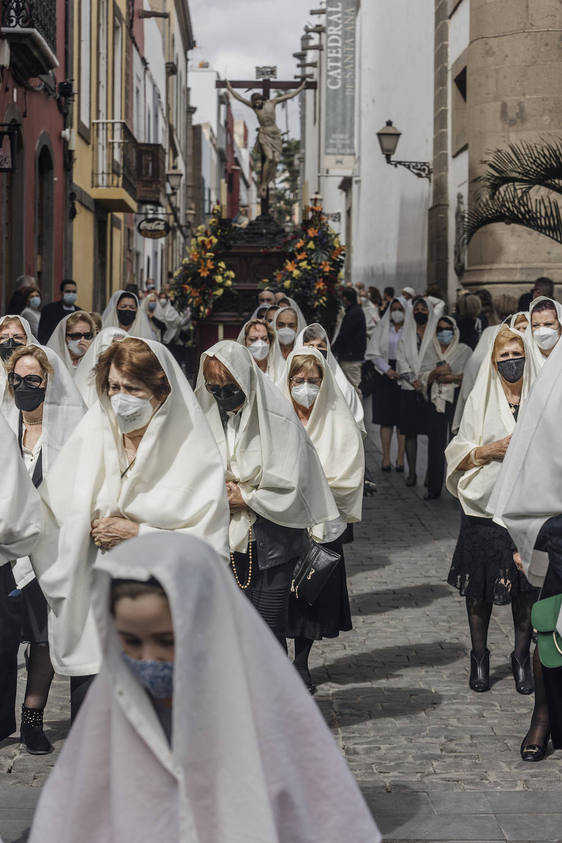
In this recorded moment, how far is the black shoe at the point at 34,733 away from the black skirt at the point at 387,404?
9557 millimetres

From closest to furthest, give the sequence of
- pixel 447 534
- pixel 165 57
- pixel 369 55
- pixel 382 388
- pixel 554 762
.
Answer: pixel 554 762
pixel 447 534
pixel 382 388
pixel 369 55
pixel 165 57

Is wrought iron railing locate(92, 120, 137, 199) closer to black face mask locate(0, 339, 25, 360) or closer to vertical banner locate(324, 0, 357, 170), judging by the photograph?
vertical banner locate(324, 0, 357, 170)

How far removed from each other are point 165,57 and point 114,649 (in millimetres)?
49351

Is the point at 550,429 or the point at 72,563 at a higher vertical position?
the point at 550,429

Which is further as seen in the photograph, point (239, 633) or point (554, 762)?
point (554, 762)

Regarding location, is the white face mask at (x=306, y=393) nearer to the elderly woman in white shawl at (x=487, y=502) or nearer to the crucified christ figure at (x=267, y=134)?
the elderly woman in white shawl at (x=487, y=502)

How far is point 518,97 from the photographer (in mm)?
18609

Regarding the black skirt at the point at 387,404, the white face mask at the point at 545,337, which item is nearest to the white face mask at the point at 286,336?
the white face mask at the point at 545,337

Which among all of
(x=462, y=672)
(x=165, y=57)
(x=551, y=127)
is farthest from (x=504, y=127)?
(x=165, y=57)

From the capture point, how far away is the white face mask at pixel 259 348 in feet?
31.4

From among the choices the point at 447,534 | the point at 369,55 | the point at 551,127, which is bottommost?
the point at 447,534

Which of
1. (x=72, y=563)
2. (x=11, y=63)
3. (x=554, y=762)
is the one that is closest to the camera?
(x=72, y=563)

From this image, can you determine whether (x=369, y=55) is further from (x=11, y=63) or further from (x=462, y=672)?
(x=462, y=672)

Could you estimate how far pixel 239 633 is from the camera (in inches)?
104
